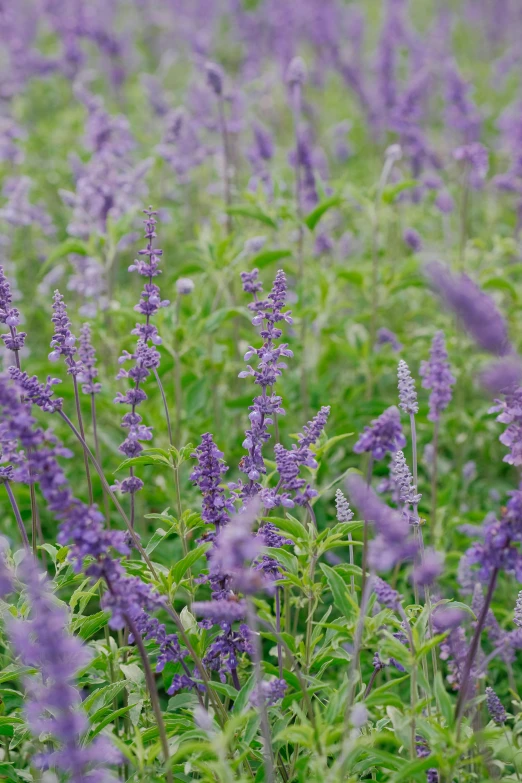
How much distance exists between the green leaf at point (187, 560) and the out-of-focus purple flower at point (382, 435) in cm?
70

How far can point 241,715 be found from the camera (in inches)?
91.4

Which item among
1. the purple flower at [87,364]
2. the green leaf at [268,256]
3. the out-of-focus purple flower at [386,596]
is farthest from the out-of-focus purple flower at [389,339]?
the out-of-focus purple flower at [386,596]

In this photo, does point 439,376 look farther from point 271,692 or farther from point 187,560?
point 271,692

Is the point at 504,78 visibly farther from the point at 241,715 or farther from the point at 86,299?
the point at 241,715

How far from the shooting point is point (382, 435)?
228cm

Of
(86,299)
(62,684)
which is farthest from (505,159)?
(62,684)

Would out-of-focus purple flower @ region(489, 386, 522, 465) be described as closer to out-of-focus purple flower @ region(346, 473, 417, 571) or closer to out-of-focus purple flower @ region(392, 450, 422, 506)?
out-of-focus purple flower @ region(392, 450, 422, 506)

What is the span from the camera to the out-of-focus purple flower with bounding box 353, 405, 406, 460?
2254 millimetres

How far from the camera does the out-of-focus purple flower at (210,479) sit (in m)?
2.68

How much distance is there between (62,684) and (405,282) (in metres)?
3.67

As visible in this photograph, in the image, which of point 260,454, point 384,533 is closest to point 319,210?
point 260,454

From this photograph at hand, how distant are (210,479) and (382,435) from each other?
0.67 metres

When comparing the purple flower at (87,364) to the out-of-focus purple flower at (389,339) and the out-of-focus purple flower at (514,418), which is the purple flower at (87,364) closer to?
the out-of-focus purple flower at (514,418)

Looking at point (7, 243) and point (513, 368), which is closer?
point (513, 368)
